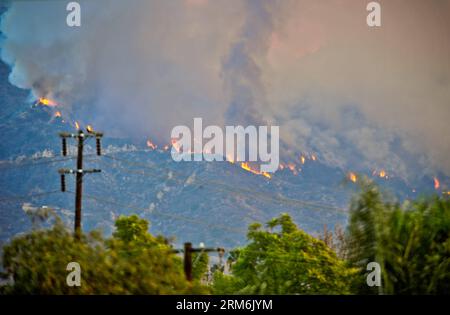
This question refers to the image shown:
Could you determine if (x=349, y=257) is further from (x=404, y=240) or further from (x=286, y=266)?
(x=286, y=266)

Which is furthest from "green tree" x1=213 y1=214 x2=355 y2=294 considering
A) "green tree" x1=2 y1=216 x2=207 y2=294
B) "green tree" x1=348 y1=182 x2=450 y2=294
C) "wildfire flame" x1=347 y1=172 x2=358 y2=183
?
"wildfire flame" x1=347 y1=172 x2=358 y2=183

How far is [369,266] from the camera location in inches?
1109

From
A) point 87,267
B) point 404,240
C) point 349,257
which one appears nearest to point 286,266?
point 349,257

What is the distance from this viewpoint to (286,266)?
143ft

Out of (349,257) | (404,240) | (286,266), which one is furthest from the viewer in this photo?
(286,266)

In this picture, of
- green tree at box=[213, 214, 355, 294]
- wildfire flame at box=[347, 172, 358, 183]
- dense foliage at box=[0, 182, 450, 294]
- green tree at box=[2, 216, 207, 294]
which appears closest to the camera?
dense foliage at box=[0, 182, 450, 294]

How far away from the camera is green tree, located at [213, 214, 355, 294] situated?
40938mm

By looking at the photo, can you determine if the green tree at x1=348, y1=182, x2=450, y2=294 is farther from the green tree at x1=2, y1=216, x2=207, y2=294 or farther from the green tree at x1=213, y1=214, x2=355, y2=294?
the green tree at x1=213, y1=214, x2=355, y2=294

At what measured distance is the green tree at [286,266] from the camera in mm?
40938

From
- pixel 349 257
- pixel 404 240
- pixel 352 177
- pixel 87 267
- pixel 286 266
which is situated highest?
pixel 352 177
